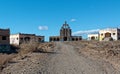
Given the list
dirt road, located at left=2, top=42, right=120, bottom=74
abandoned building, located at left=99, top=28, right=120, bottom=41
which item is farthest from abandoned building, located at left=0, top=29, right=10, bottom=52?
dirt road, located at left=2, top=42, right=120, bottom=74

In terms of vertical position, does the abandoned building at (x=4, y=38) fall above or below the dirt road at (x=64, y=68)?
above

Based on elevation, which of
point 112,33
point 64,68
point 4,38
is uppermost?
point 112,33

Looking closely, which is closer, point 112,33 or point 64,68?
point 64,68

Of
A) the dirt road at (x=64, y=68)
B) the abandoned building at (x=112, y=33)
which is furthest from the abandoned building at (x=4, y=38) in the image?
the dirt road at (x=64, y=68)

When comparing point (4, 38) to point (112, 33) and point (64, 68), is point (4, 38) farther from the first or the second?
point (64, 68)

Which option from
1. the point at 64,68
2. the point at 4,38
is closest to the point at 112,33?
the point at 4,38

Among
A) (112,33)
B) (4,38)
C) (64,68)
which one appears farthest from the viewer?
(112,33)

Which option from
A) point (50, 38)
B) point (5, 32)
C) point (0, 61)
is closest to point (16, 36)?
point (50, 38)

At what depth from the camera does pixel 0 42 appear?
188 feet

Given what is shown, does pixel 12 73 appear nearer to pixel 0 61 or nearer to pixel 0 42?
pixel 0 61

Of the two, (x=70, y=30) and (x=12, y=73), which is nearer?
(x=12, y=73)

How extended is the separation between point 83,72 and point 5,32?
152 ft

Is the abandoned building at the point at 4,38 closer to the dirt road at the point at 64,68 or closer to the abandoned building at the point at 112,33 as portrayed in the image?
the abandoned building at the point at 112,33

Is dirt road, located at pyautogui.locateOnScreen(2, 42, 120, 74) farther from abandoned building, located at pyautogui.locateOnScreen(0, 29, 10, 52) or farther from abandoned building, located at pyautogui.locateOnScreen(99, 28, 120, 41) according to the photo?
abandoned building, located at pyautogui.locateOnScreen(99, 28, 120, 41)
